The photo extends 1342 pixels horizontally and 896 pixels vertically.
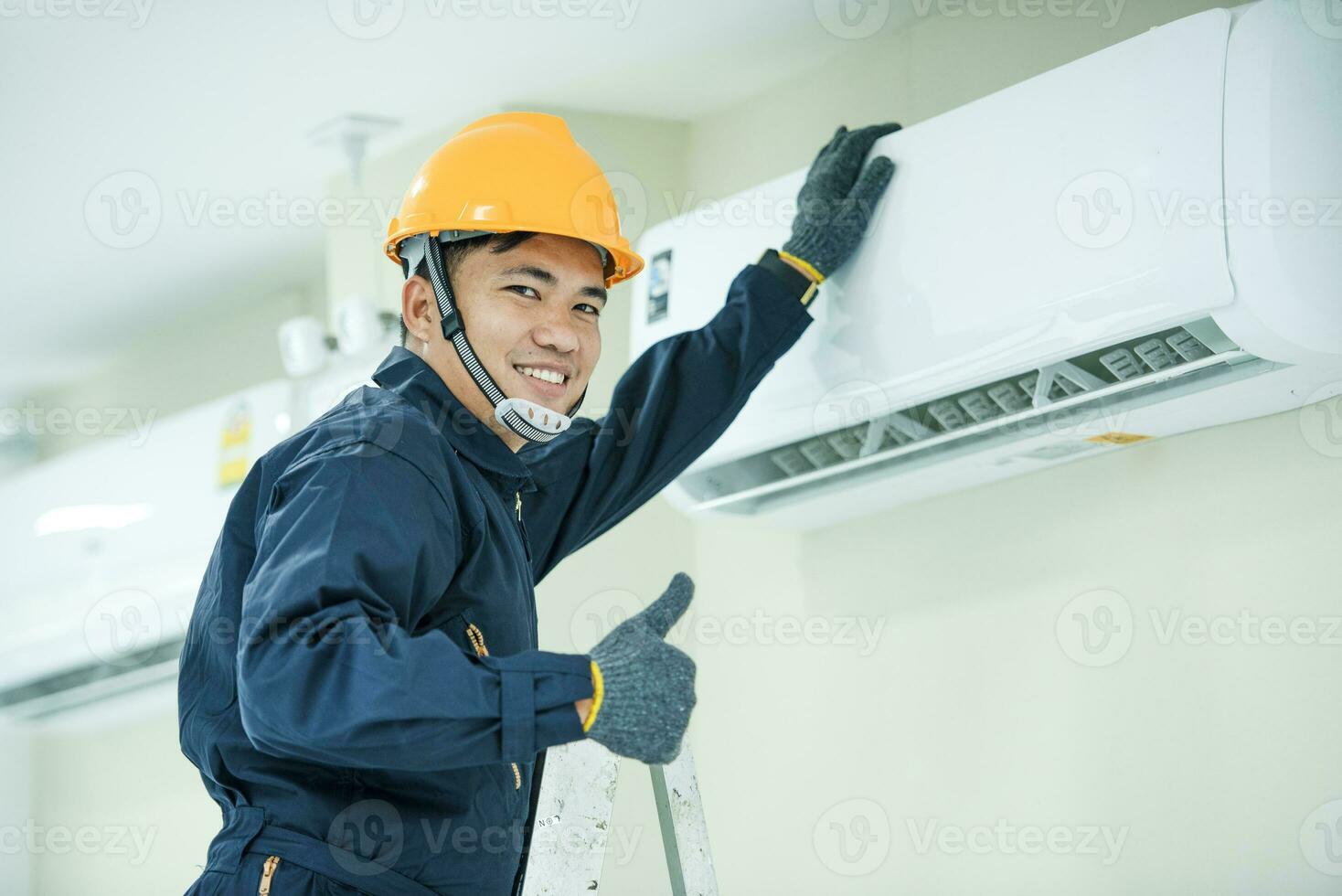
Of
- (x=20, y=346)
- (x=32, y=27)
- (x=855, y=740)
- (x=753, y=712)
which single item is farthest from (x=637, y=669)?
(x=20, y=346)

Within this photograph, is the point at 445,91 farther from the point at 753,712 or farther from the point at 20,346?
the point at 20,346

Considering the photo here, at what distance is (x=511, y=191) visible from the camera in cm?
173

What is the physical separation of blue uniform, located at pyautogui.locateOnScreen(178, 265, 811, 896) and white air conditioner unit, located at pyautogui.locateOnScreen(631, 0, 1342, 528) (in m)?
0.61

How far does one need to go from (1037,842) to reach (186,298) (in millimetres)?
2917

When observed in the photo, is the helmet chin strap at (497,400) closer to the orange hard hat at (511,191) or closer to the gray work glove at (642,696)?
the orange hard hat at (511,191)

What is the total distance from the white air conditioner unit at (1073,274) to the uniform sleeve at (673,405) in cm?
12

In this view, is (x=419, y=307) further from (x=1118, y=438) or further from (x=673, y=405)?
(x=1118, y=438)

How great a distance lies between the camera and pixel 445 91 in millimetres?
3023

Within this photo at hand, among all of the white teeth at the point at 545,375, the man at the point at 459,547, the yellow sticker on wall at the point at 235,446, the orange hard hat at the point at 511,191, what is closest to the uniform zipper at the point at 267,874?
the man at the point at 459,547

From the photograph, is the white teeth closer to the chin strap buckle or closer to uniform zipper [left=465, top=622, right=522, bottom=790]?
the chin strap buckle

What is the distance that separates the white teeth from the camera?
5.67ft

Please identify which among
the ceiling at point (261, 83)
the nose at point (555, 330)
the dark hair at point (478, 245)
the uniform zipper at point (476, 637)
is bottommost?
the uniform zipper at point (476, 637)

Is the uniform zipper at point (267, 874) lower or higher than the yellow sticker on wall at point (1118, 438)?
lower

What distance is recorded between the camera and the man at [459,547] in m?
1.28
